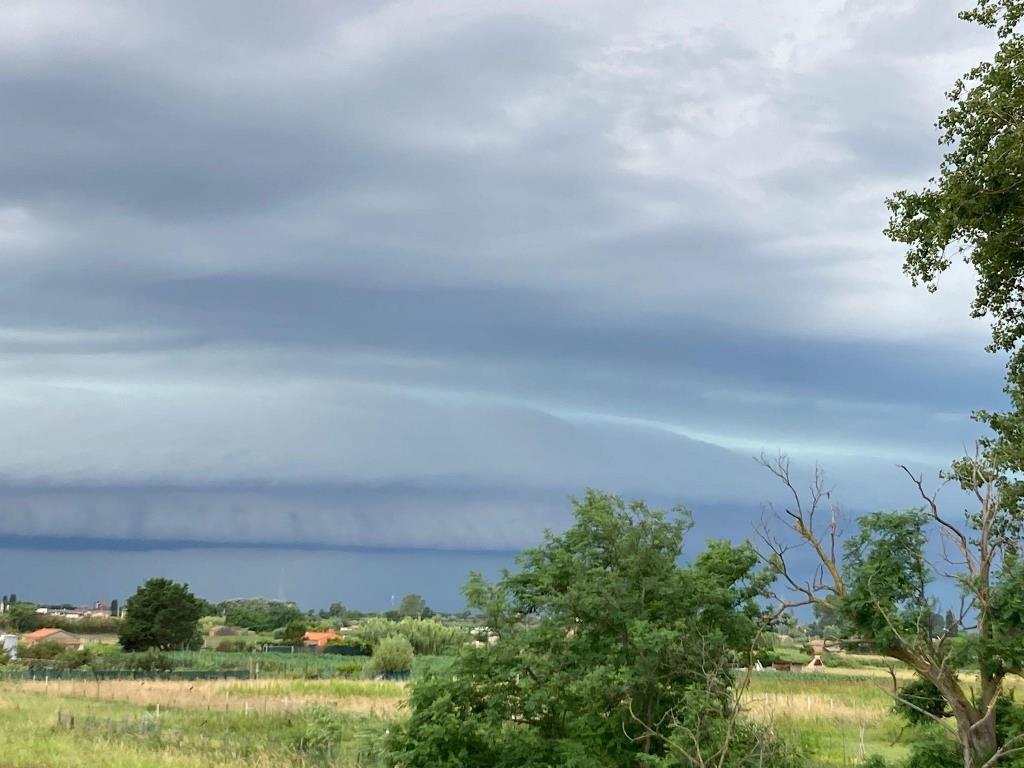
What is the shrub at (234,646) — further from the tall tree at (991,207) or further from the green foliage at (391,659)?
the tall tree at (991,207)

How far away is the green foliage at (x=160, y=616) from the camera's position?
299 feet

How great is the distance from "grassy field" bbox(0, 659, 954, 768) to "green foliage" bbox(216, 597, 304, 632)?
328ft

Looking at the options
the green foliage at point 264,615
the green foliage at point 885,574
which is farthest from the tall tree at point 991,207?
the green foliage at point 264,615

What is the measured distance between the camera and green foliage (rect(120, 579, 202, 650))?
299ft

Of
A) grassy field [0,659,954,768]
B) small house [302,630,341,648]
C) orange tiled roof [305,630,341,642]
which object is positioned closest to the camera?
grassy field [0,659,954,768]

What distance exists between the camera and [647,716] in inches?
807

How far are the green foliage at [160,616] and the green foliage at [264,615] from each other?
52.2 meters

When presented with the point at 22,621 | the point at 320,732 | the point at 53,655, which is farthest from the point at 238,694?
the point at 22,621

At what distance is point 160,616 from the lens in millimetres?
90750

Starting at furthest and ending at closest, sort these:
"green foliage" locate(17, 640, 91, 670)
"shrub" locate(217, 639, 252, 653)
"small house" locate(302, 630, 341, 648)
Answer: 1. "small house" locate(302, 630, 341, 648)
2. "shrub" locate(217, 639, 252, 653)
3. "green foliage" locate(17, 640, 91, 670)

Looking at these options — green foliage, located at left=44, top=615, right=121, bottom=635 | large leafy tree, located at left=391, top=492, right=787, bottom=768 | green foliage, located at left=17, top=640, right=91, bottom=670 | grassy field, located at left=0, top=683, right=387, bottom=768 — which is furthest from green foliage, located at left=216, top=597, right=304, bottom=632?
large leafy tree, located at left=391, top=492, right=787, bottom=768

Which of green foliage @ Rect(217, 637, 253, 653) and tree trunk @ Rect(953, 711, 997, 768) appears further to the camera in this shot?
green foliage @ Rect(217, 637, 253, 653)

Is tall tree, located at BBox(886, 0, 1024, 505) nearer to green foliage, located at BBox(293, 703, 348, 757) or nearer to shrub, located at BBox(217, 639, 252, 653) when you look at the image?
green foliage, located at BBox(293, 703, 348, 757)

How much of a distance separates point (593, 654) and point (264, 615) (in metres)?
145
